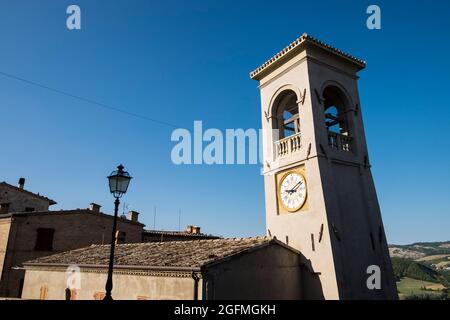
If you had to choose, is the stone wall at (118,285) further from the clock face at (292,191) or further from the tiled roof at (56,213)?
the tiled roof at (56,213)

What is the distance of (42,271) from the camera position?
16.6 metres

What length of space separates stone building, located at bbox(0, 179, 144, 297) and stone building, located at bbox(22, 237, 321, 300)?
913cm

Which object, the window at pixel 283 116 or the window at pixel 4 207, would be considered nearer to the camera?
the window at pixel 283 116

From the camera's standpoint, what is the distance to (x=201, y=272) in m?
9.27

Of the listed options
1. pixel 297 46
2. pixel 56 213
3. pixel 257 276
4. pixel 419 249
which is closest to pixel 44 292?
pixel 56 213

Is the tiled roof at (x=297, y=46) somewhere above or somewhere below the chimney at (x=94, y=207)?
above

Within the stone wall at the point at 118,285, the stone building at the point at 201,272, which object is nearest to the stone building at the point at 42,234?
the stone wall at the point at 118,285

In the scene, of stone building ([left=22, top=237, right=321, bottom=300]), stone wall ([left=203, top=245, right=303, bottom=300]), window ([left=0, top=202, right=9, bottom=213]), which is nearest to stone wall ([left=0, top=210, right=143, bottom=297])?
window ([left=0, top=202, right=9, bottom=213])

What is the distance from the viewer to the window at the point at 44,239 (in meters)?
22.8

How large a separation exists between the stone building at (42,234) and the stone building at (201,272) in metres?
9.13

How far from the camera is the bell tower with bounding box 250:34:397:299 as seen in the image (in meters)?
11.4

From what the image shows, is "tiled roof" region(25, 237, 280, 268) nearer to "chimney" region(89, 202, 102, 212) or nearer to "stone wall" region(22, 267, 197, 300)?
"stone wall" region(22, 267, 197, 300)

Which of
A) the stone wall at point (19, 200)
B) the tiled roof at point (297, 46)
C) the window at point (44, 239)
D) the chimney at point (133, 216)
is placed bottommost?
the window at point (44, 239)
